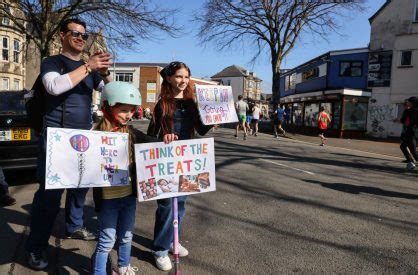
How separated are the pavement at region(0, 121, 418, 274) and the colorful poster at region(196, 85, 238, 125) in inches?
→ 51.4

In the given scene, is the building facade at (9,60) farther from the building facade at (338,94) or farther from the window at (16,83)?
the building facade at (338,94)

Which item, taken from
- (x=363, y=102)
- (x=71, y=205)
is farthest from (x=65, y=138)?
(x=363, y=102)

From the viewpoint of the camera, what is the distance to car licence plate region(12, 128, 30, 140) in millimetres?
5582

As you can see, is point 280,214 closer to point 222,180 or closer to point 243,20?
point 222,180

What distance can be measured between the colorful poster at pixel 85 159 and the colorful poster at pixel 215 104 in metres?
0.86

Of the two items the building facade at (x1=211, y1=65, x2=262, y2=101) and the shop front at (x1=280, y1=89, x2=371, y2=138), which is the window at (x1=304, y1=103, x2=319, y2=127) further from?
the building facade at (x1=211, y1=65, x2=262, y2=101)

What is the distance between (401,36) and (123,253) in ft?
85.3

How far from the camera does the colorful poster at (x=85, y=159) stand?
2566mm

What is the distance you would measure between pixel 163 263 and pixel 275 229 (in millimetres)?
1635

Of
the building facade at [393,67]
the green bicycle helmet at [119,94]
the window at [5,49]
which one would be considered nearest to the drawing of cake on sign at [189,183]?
the green bicycle helmet at [119,94]

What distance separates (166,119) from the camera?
10.5 ft

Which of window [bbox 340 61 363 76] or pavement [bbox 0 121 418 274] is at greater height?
window [bbox 340 61 363 76]

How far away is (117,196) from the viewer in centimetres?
285

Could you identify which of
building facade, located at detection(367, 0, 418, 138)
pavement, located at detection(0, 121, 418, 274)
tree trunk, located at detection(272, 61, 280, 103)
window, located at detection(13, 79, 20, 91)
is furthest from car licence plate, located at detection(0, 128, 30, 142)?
window, located at detection(13, 79, 20, 91)
